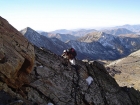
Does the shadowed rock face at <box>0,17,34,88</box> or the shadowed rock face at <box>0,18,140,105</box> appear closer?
the shadowed rock face at <box>0,17,34,88</box>

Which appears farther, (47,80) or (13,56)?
(47,80)

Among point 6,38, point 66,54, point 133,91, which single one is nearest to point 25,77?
point 6,38

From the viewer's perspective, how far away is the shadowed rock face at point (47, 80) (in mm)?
22047

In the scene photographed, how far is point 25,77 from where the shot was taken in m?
26.3

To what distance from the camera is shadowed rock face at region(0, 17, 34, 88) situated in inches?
853

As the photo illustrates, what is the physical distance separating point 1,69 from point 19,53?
3.43 m

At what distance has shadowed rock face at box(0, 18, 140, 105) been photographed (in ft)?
72.3

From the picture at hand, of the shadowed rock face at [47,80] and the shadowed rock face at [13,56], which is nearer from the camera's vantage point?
the shadowed rock face at [13,56]

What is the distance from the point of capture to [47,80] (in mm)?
30062

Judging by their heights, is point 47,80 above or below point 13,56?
below

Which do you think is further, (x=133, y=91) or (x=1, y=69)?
(x=133, y=91)

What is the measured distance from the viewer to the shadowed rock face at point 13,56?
2167 centimetres

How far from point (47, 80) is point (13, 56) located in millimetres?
8489

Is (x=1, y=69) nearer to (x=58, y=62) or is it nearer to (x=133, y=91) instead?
(x=58, y=62)
